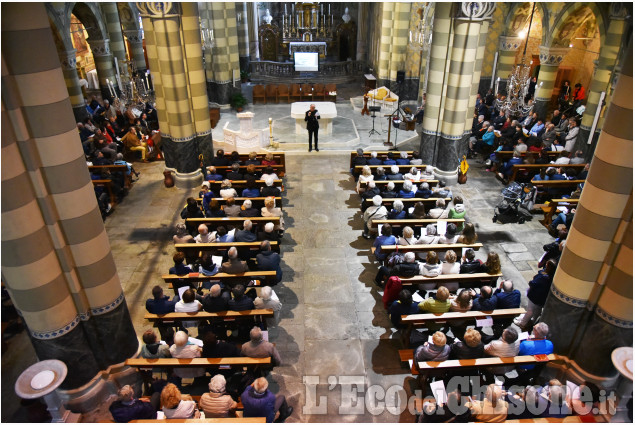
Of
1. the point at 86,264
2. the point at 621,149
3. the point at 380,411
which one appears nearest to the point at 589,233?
the point at 621,149

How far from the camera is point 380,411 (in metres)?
5.84

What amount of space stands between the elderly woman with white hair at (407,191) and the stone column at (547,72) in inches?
360

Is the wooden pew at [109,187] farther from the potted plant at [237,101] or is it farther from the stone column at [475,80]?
the stone column at [475,80]

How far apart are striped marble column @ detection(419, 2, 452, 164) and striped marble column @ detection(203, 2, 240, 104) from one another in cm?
1000

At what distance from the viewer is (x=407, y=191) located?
994 cm

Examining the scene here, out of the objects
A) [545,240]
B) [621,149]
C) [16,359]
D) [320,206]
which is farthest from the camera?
[320,206]

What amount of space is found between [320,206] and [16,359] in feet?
22.5

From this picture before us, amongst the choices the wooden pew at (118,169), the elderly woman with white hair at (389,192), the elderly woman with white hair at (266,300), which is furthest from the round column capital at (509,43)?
the elderly woman with white hair at (266,300)

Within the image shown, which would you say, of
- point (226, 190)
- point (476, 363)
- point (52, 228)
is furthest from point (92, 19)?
point (476, 363)

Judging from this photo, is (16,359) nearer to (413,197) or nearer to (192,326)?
(192,326)

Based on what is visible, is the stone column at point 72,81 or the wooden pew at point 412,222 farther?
the stone column at point 72,81

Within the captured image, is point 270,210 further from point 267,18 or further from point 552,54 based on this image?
point 267,18

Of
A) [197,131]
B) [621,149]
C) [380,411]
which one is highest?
[621,149]

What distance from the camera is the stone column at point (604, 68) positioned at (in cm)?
1201
